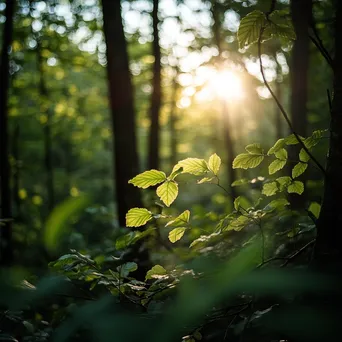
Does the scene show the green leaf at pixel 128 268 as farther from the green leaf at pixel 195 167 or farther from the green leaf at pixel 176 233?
the green leaf at pixel 195 167

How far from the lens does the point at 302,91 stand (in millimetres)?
5445

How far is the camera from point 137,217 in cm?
183

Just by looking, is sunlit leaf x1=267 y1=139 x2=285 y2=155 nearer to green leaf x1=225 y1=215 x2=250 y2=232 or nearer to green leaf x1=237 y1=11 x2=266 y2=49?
green leaf x1=225 y1=215 x2=250 y2=232

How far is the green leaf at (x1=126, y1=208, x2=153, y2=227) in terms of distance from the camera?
1.82 meters

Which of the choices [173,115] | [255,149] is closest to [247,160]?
[255,149]

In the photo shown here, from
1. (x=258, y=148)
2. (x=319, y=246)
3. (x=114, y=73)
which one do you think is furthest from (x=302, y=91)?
(x=319, y=246)

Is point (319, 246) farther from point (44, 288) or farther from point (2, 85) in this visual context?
point (2, 85)

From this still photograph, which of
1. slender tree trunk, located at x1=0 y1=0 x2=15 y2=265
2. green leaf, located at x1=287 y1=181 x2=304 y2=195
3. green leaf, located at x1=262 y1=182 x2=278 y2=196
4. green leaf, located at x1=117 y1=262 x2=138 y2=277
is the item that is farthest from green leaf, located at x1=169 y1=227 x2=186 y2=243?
A: slender tree trunk, located at x1=0 y1=0 x2=15 y2=265

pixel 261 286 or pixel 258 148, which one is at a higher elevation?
pixel 258 148

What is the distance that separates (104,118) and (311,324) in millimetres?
17560

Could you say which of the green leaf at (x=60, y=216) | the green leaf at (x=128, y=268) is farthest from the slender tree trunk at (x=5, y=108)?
the green leaf at (x=60, y=216)

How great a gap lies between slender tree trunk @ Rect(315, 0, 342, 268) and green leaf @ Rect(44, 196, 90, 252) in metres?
0.99

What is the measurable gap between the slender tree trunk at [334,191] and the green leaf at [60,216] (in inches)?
38.8

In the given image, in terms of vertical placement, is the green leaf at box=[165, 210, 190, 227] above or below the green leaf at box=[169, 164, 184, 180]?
below
